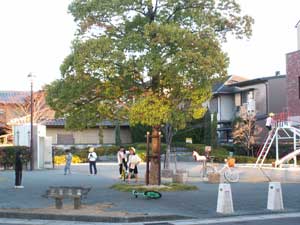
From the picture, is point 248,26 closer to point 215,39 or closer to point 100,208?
point 215,39

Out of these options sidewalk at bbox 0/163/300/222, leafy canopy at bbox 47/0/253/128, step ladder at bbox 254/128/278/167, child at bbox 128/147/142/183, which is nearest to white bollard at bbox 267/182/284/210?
sidewalk at bbox 0/163/300/222

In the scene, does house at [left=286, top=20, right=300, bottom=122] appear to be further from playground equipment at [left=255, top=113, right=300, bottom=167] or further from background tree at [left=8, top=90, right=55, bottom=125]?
background tree at [left=8, top=90, right=55, bottom=125]

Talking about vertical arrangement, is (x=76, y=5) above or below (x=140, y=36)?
above

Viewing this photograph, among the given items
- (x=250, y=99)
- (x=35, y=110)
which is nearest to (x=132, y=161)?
(x=250, y=99)

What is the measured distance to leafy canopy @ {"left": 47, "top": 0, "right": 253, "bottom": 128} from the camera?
1856 cm

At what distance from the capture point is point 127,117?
65.9ft

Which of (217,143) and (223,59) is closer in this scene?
(223,59)

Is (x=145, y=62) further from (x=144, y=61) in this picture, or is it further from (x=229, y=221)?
(x=229, y=221)

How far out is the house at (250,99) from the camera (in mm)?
53719

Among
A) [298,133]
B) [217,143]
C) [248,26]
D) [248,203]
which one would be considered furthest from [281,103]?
[248,203]

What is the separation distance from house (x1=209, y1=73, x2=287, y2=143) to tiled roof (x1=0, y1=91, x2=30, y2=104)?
923 inches

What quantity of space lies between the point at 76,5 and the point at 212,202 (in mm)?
8783

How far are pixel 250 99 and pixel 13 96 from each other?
98.9 ft

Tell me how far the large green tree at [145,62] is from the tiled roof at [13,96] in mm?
45704
